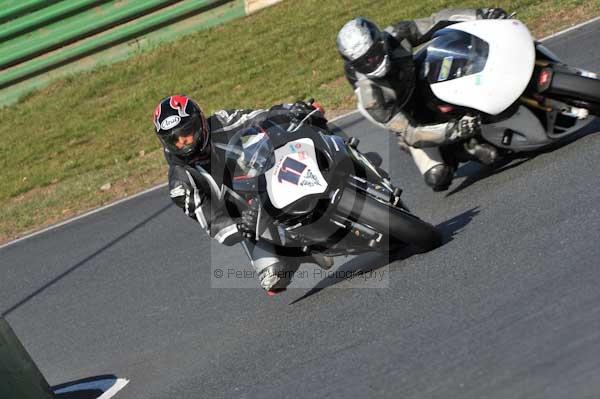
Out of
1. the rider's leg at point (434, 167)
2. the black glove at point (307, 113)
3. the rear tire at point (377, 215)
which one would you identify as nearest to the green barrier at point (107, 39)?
the rider's leg at point (434, 167)

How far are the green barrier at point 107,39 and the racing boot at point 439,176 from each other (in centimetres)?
895

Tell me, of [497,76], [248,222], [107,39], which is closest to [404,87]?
[497,76]

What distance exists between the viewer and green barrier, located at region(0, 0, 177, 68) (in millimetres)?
15211

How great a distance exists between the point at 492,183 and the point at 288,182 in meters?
1.99

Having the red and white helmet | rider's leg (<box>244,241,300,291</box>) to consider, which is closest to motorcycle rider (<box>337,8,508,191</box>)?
the red and white helmet

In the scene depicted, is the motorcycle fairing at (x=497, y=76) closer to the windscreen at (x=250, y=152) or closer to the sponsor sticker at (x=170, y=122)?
the windscreen at (x=250, y=152)

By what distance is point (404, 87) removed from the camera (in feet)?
22.4

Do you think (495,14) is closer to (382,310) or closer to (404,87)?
(404,87)

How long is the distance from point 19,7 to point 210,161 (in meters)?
10.1

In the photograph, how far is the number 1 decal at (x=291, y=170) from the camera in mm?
5914

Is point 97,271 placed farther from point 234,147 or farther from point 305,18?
point 305,18

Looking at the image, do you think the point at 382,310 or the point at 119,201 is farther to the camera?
the point at 119,201

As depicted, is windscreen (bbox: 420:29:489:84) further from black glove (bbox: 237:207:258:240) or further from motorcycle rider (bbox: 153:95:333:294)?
black glove (bbox: 237:207:258:240)

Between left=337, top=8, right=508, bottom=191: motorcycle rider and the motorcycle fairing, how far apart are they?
16cm
